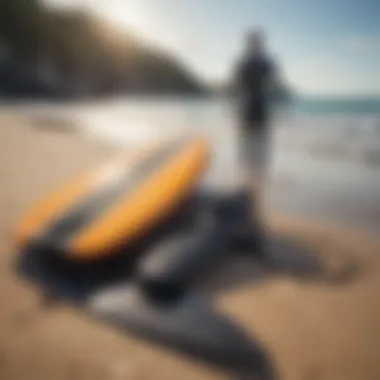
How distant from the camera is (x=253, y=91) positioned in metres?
1.33

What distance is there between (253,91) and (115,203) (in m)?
0.52

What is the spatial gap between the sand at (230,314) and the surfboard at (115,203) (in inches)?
4.5

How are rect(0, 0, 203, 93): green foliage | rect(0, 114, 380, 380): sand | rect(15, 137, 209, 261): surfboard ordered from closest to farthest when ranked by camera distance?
rect(0, 114, 380, 380): sand, rect(15, 137, 209, 261): surfboard, rect(0, 0, 203, 93): green foliage

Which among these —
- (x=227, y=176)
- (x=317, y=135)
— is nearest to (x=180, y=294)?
(x=227, y=176)

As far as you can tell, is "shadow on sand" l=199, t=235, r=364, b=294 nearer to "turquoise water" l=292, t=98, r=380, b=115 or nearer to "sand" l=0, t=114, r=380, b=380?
"sand" l=0, t=114, r=380, b=380

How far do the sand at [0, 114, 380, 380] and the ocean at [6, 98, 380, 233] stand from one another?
118 mm

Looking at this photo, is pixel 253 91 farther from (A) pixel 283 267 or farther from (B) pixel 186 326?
(B) pixel 186 326

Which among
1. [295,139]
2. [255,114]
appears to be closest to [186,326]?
[255,114]

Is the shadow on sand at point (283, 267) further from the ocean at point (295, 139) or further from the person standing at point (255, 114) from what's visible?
the ocean at point (295, 139)

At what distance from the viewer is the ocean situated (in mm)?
1334

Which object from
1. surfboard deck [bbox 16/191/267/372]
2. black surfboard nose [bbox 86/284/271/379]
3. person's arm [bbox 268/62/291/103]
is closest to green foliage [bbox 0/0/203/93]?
person's arm [bbox 268/62/291/103]

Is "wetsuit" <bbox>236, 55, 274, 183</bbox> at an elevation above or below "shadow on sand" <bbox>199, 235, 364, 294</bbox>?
above

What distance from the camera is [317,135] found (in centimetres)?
173

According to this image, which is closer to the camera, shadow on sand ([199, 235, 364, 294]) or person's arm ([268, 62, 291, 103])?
person's arm ([268, 62, 291, 103])
